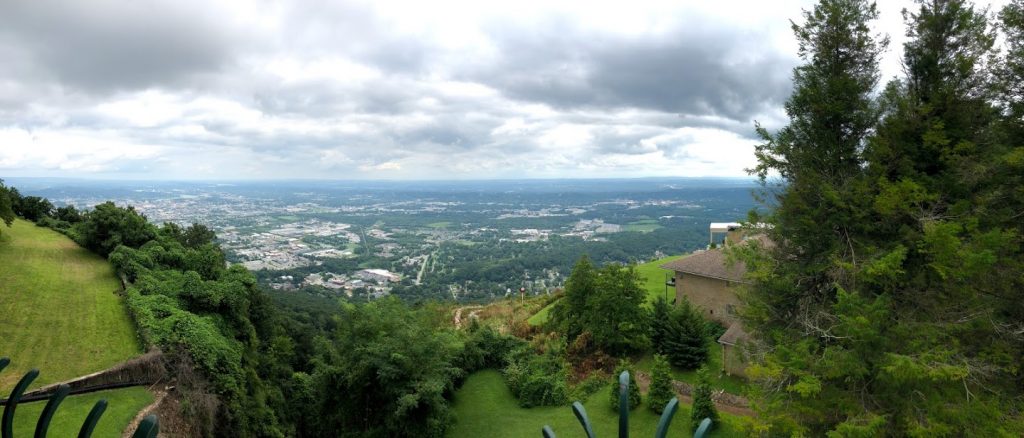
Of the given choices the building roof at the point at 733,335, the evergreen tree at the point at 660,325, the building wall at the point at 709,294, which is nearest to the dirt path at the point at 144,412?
the evergreen tree at the point at 660,325

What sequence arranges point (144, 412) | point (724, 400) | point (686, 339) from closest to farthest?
point (144, 412) < point (724, 400) < point (686, 339)

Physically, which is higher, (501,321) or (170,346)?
(170,346)

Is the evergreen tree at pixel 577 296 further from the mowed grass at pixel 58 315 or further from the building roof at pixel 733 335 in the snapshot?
the mowed grass at pixel 58 315

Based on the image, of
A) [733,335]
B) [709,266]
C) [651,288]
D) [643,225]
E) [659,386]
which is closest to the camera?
[659,386]

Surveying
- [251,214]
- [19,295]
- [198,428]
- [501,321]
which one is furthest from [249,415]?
[251,214]

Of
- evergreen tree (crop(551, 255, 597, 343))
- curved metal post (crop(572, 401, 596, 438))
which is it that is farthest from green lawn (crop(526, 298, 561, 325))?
curved metal post (crop(572, 401, 596, 438))

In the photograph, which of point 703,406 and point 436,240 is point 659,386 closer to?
point 703,406

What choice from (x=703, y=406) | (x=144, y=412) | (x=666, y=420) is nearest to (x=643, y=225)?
(x=703, y=406)

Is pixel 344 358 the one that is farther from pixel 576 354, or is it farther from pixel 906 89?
pixel 906 89
